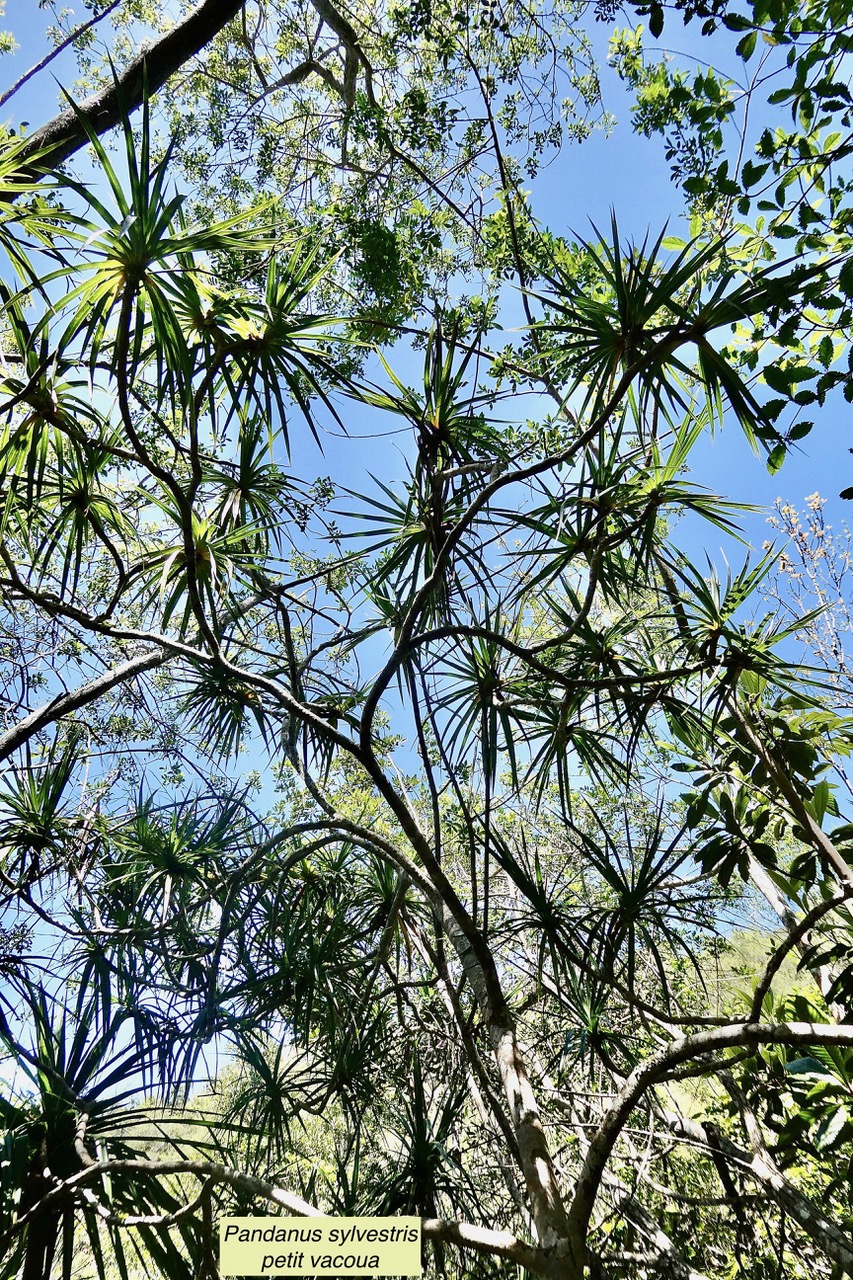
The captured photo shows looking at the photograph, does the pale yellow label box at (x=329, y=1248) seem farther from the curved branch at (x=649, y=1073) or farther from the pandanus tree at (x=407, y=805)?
the curved branch at (x=649, y=1073)

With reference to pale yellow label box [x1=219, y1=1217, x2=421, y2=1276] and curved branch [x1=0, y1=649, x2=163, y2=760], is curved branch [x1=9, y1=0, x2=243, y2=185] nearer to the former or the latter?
curved branch [x1=0, y1=649, x2=163, y2=760]

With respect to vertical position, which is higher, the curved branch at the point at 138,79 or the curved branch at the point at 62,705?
the curved branch at the point at 138,79

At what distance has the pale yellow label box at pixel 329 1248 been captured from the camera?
1.69 meters

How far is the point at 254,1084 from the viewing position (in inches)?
111

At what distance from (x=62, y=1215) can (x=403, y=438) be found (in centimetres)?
242

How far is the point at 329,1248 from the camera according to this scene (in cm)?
172

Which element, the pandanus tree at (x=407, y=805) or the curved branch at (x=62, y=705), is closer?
the pandanus tree at (x=407, y=805)

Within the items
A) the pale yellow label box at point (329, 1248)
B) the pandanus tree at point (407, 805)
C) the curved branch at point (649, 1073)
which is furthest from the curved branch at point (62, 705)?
the curved branch at point (649, 1073)

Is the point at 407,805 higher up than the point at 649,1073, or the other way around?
the point at 407,805

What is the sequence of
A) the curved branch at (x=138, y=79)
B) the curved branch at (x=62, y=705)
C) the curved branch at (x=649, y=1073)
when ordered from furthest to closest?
the curved branch at (x=62, y=705)
the curved branch at (x=138, y=79)
the curved branch at (x=649, y=1073)

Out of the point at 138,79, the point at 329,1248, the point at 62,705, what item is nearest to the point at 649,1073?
the point at 329,1248

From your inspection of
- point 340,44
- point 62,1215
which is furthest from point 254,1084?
point 340,44

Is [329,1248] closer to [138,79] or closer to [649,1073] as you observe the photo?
[649,1073]

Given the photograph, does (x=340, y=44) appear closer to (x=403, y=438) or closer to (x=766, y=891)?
(x=403, y=438)
